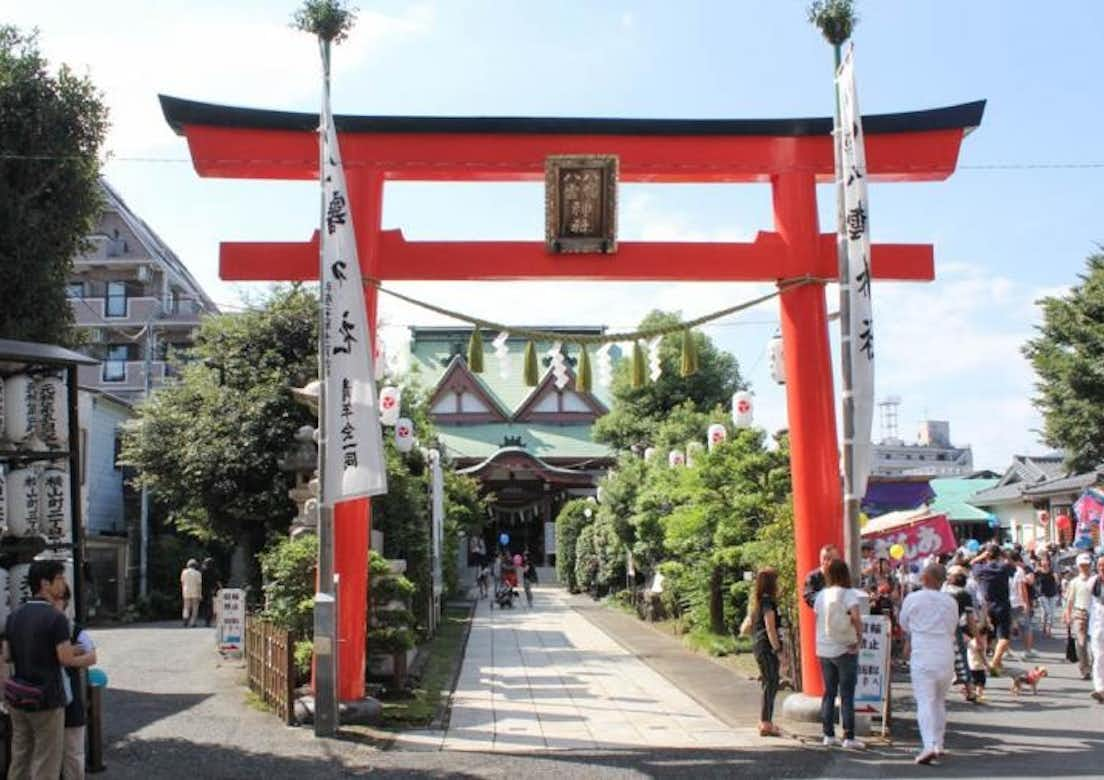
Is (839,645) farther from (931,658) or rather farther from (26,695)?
(26,695)

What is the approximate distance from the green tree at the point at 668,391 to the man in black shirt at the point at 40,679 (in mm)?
29943

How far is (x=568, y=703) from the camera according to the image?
13516 mm

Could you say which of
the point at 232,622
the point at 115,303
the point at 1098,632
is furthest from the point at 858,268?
the point at 115,303

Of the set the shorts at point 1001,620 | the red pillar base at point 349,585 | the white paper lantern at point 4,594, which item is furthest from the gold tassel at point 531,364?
the shorts at point 1001,620

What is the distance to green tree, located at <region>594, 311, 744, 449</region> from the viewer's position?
3747 cm

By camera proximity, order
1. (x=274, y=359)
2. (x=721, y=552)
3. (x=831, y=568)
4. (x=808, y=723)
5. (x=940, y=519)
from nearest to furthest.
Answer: (x=831, y=568) < (x=808, y=723) < (x=940, y=519) < (x=721, y=552) < (x=274, y=359)

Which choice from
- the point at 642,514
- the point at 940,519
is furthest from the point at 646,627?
the point at 940,519

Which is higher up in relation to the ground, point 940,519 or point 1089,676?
point 940,519

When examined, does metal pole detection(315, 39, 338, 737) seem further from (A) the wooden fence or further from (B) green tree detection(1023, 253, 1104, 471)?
(B) green tree detection(1023, 253, 1104, 471)

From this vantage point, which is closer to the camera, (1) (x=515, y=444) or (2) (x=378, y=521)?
(2) (x=378, y=521)

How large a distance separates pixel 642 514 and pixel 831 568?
15.3 m

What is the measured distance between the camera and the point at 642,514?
25.5m

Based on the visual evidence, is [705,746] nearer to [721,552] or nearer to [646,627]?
[721,552]

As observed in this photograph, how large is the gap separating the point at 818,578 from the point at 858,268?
3210 millimetres
